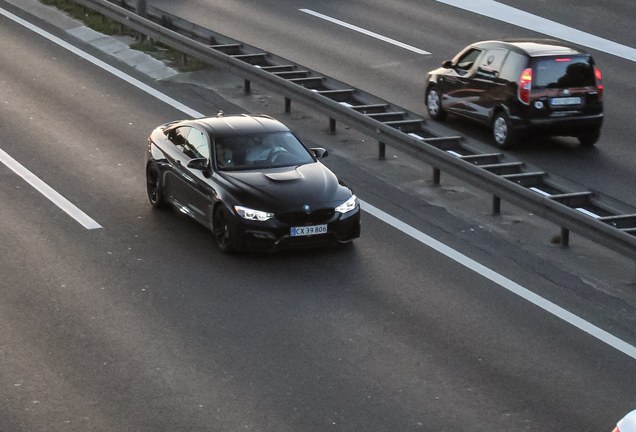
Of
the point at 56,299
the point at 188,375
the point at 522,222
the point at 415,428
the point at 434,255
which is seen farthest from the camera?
the point at 522,222

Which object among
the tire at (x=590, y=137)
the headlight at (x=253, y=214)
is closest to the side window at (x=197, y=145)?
the headlight at (x=253, y=214)

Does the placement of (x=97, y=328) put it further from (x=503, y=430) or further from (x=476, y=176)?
(x=476, y=176)

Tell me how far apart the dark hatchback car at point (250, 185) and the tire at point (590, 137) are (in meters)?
6.17

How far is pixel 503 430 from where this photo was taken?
28.0 ft

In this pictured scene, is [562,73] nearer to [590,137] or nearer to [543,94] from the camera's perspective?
[543,94]

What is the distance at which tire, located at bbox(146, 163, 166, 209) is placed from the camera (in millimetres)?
14062

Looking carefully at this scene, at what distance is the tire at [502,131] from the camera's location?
17688 mm

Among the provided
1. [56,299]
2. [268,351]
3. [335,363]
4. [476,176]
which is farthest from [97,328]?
[476,176]

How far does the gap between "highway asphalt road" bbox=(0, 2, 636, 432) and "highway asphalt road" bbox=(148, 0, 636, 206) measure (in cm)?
402

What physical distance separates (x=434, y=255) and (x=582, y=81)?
6424mm

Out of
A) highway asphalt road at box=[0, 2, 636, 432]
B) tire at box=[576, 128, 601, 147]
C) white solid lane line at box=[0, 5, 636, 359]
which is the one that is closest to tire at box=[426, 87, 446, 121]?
tire at box=[576, 128, 601, 147]

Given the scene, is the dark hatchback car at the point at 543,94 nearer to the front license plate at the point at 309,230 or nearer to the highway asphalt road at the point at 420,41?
the highway asphalt road at the point at 420,41

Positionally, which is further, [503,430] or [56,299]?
[56,299]

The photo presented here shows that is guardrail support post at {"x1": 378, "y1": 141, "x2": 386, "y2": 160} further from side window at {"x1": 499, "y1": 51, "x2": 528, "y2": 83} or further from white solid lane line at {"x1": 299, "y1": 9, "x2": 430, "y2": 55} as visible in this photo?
white solid lane line at {"x1": 299, "y1": 9, "x2": 430, "y2": 55}
